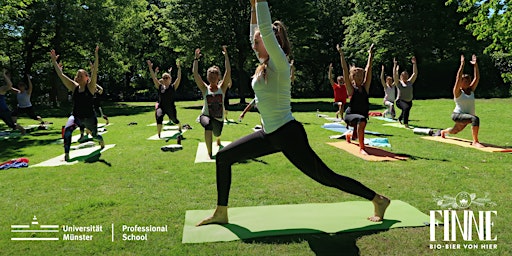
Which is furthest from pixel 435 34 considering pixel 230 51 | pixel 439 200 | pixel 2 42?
pixel 2 42

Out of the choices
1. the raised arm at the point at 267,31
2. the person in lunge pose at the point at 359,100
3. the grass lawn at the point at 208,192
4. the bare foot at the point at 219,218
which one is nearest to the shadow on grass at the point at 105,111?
the grass lawn at the point at 208,192

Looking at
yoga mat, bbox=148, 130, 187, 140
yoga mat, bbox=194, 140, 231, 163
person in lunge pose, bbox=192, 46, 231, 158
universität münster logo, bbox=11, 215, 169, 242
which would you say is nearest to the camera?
universität münster logo, bbox=11, 215, 169, 242

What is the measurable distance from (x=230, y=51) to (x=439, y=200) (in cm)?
2661

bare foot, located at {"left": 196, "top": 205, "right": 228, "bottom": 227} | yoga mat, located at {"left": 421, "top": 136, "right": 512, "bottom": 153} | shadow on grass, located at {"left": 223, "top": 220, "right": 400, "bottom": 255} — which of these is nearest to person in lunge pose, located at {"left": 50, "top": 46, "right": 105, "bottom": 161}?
bare foot, located at {"left": 196, "top": 205, "right": 228, "bottom": 227}

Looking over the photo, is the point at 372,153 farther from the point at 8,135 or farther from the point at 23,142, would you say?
the point at 8,135

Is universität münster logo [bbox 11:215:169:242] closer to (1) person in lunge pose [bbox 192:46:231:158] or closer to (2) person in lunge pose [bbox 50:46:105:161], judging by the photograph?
(1) person in lunge pose [bbox 192:46:231:158]

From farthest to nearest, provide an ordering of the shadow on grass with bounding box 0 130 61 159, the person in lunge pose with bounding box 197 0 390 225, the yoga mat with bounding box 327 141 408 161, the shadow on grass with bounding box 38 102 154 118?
the shadow on grass with bounding box 38 102 154 118
the shadow on grass with bounding box 0 130 61 159
the yoga mat with bounding box 327 141 408 161
the person in lunge pose with bounding box 197 0 390 225

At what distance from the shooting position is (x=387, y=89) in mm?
16750

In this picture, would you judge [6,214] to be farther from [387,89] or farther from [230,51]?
[230,51]

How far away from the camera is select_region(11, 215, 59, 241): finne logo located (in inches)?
167

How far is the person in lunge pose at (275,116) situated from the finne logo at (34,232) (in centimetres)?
214

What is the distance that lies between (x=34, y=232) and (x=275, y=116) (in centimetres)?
319

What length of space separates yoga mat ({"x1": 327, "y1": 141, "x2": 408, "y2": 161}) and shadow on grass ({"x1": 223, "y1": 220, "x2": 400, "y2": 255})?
4035mm

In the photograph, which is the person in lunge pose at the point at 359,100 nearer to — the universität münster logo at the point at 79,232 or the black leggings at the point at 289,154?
the black leggings at the point at 289,154
